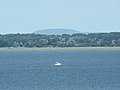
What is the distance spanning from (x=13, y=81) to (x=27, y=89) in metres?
13.5

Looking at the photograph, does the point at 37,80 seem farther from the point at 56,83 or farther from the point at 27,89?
the point at 27,89

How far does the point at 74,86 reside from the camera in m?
89.1

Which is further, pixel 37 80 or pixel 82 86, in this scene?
pixel 37 80

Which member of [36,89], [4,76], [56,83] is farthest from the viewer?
[4,76]

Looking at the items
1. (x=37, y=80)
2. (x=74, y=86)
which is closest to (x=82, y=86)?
(x=74, y=86)

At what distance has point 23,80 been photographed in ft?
331

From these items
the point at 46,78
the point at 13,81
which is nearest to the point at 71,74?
the point at 46,78

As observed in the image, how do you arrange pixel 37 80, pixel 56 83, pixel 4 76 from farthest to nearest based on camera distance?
pixel 4 76 < pixel 37 80 < pixel 56 83

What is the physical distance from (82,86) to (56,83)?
20.6 feet

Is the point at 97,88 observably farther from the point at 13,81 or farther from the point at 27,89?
the point at 13,81

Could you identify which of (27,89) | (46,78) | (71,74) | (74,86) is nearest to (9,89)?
(27,89)

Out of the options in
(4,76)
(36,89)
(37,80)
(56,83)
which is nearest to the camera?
(36,89)

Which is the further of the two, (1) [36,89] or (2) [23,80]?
(2) [23,80]

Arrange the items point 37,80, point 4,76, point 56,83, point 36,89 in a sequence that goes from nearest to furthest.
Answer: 1. point 36,89
2. point 56,83
3. point 37,80
4. point 4,76
